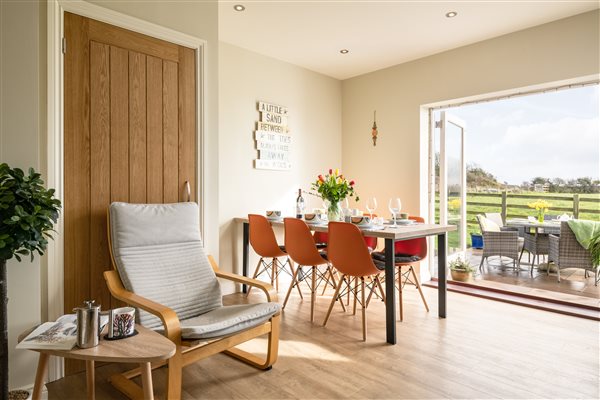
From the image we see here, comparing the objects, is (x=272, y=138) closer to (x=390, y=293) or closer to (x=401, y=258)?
(x=401, y=258)

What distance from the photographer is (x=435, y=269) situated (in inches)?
188

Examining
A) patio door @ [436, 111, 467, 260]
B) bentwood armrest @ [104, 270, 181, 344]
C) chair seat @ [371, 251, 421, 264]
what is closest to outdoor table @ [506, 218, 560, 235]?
patio door @ [436, 111, 467, 260]

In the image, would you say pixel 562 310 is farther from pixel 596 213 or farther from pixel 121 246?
pixel 121 246

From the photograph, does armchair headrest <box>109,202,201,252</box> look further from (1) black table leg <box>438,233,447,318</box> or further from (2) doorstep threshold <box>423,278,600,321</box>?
(2) doorstep threshold <box>423,278,600,321</box>

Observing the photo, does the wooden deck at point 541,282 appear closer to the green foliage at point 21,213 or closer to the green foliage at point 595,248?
the green foliage at point 595,248

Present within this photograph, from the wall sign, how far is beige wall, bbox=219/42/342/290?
0.07m

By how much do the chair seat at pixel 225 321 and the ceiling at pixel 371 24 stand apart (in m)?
2.56

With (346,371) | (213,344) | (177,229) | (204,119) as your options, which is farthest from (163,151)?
(346,371)

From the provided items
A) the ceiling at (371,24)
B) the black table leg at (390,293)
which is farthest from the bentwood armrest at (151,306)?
the ceiling at (371,24)

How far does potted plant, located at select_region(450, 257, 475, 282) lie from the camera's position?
14.6ft

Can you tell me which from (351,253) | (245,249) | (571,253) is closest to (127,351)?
(351,253)

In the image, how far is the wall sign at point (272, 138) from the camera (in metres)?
4.42

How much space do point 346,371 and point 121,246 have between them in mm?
1584

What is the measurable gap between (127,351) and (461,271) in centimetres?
394
